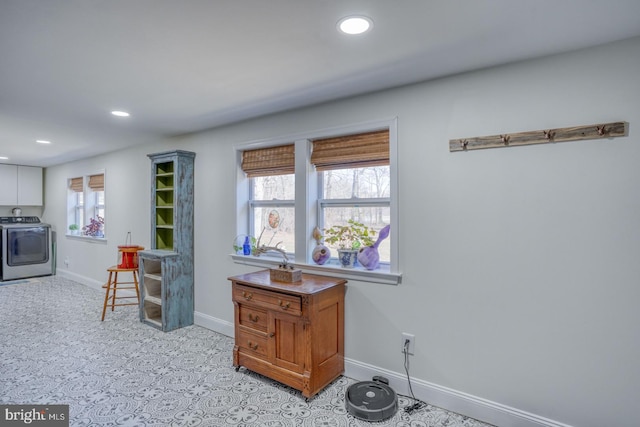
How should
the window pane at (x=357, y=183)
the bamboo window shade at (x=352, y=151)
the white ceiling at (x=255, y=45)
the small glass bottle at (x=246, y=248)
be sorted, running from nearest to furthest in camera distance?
the white ceiling at (x=255, y=45), the bamboo window shade at (x=352, y=151), the window pane at (x=357, y=183), the small glass bottle at (x=246, y=248)

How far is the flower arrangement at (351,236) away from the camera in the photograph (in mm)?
2719

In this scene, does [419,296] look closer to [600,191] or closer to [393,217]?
[393,217]

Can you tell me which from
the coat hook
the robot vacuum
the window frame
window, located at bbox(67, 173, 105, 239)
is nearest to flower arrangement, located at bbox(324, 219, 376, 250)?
the robot vacuum

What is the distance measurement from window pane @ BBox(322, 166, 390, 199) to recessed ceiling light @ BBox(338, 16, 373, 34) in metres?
1.18

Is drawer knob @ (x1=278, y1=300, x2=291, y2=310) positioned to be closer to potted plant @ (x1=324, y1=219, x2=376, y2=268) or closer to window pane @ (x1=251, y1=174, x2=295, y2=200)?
potted plant @ (x1=324, y1=219, x2=376, y2=268)

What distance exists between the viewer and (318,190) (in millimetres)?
3064

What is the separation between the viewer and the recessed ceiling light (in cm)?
161

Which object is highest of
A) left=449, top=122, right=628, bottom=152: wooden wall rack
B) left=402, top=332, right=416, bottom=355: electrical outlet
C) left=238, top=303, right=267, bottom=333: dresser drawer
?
left=449, top=122, right=628, bottom=152: wooden wall rack

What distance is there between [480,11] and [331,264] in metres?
2.04

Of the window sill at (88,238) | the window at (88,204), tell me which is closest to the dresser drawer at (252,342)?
the window sill at (88,238)

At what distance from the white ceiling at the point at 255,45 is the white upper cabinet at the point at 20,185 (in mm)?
4772

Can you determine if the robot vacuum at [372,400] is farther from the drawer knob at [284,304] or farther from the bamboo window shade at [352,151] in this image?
the bamboo window shade at [352,151]

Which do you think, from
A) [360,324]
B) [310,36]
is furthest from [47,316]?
[310,36]

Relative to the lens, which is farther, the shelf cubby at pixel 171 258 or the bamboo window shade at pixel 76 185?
the bamboo window shade at pixel 76 185
